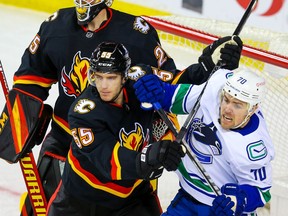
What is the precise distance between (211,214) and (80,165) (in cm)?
50

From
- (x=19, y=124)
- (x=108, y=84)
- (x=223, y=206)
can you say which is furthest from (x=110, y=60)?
(x=19, y=124)

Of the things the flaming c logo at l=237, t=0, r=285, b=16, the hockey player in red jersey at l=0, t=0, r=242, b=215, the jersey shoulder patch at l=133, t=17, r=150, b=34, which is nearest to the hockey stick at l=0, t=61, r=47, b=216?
the hockey player in red jersey at l=0, t=0, r=242, b=215

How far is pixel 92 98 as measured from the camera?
299cm

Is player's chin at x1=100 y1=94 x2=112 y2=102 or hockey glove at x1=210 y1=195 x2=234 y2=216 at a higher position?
player's chin at x1=100 y1=94 x2=112 y2=102

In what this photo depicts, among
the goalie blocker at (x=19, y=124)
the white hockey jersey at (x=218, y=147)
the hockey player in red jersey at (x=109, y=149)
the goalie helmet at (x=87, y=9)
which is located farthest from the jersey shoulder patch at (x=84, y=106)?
the goalie blocker at (x=19, y=124)

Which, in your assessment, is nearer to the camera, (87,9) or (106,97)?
(106,97)

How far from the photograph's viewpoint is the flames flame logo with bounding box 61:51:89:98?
3.34 metres

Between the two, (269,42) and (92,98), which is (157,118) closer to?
(92,98)

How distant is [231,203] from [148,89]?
0.49 metres

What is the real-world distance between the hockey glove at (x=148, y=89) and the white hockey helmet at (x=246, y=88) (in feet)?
0.84

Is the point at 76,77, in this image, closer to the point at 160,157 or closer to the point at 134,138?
the point at 134,138

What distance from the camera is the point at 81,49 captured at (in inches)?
132

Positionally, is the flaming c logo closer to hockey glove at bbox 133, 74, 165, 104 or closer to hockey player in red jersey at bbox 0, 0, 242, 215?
hockey player in red jersey at bbox 0, 0, 242, 215

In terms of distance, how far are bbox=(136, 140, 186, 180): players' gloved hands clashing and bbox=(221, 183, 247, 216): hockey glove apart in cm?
19
